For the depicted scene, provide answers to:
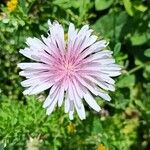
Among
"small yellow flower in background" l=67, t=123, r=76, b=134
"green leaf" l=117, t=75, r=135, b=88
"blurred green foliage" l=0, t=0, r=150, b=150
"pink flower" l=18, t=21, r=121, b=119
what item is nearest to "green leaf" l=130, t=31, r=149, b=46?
"blurred green foliage" l=0, t=0, r=150, b=150

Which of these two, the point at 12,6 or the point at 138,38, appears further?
the point at 138,38

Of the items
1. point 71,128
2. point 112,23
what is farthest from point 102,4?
point 71,128

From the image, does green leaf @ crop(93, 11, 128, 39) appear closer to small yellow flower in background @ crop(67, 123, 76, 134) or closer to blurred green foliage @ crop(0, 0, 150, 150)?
blurred green foliage @ crop(0, 0, 150, 150)

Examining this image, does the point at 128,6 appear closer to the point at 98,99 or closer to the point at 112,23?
the point at 112,23

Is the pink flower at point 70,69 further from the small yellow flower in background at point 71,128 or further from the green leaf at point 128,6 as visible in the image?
the green leaf at point 128,6

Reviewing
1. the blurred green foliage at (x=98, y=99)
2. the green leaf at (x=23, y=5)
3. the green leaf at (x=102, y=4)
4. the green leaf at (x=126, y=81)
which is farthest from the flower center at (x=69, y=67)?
the green leaf at (x=102, y=4)

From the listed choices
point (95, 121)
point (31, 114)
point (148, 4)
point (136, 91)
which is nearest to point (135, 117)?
point (136, 91)
